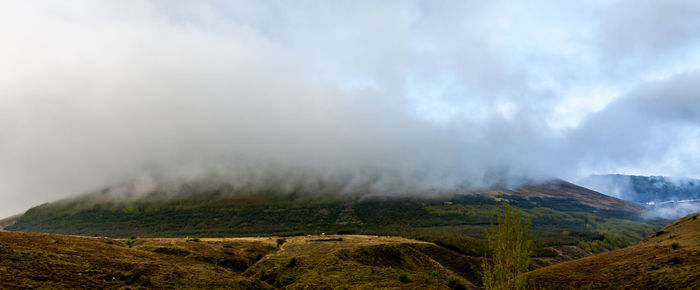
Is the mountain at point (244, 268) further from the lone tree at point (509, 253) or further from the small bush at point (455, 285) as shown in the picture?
the lone tree at point (509, 253)

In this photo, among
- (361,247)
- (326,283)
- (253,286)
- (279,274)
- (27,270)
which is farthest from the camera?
(361,247)

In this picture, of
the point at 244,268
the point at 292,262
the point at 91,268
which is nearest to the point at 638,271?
the point at 292,262

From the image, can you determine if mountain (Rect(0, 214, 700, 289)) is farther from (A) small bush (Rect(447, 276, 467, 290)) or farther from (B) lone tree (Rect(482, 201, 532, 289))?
(B) lone tree (Rect(482, 201, 532, 289))

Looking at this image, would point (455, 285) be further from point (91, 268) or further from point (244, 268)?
point (91, 268)

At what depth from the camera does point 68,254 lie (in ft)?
96.4

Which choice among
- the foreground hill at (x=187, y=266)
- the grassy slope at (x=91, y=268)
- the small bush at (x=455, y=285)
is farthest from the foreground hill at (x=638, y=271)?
the grassy slope at (x=91, y=268)

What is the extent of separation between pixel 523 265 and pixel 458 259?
208 ft

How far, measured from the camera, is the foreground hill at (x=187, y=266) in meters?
24.2

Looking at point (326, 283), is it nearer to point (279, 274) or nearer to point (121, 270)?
point (279, 274)

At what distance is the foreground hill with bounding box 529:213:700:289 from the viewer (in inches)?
1073

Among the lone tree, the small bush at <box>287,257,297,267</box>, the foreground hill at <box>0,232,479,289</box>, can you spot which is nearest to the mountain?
the foreground hill at <box>0,232,479,289</box>

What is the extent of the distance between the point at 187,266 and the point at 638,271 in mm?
49628

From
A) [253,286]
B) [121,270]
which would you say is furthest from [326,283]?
[121,270]

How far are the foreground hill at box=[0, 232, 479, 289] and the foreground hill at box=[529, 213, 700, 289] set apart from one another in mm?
14122
